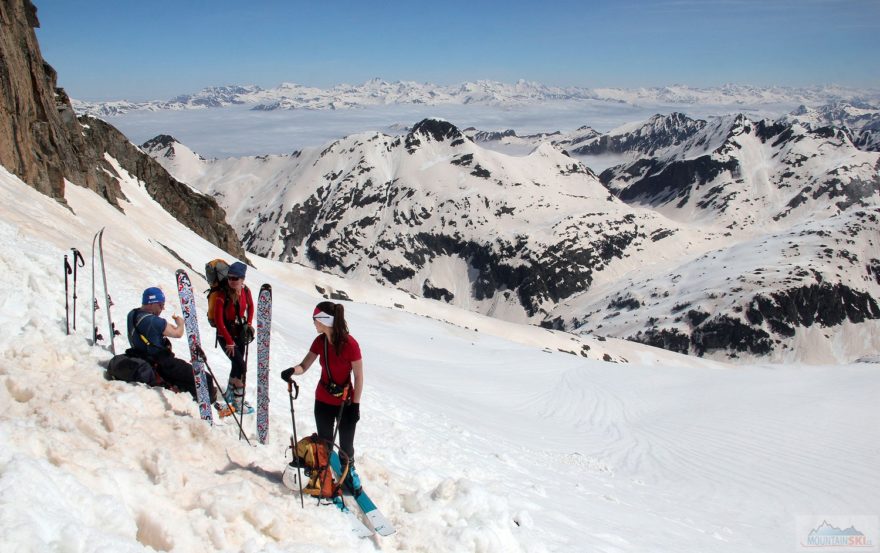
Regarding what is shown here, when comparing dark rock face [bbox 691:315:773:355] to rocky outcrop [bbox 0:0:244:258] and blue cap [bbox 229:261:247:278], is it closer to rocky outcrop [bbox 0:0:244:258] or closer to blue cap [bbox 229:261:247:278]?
rocky outcrop [bbox 0:0:244:258]

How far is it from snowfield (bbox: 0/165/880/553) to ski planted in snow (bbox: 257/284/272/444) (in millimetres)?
340

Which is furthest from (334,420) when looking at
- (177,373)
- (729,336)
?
(729,336)

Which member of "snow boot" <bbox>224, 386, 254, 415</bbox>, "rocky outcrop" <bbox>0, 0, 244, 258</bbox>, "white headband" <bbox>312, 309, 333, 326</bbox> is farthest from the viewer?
"rocky outcrop" <bbox>0, 0, 244, 258</bbox>

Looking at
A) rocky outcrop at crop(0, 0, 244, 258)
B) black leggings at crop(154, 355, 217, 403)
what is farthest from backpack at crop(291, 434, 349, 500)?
rocky outcrop at crop(0, 0, 244, 258)

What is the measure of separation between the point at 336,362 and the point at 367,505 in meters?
1.84

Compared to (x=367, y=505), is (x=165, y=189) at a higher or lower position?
higher

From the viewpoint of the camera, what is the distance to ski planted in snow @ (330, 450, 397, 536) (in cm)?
670

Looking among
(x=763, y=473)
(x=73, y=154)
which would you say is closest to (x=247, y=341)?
(x=763, y=473)

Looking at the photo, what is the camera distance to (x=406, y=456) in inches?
438

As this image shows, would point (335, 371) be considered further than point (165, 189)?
No

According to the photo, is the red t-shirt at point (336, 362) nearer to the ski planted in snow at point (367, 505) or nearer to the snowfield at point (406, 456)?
the ski planted in snow at point (367, 505)

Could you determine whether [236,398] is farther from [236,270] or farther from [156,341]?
[236,270]

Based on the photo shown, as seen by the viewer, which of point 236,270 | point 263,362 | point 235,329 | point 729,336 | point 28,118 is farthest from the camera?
point 729,336

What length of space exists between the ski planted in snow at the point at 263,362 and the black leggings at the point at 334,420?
5.11ft
